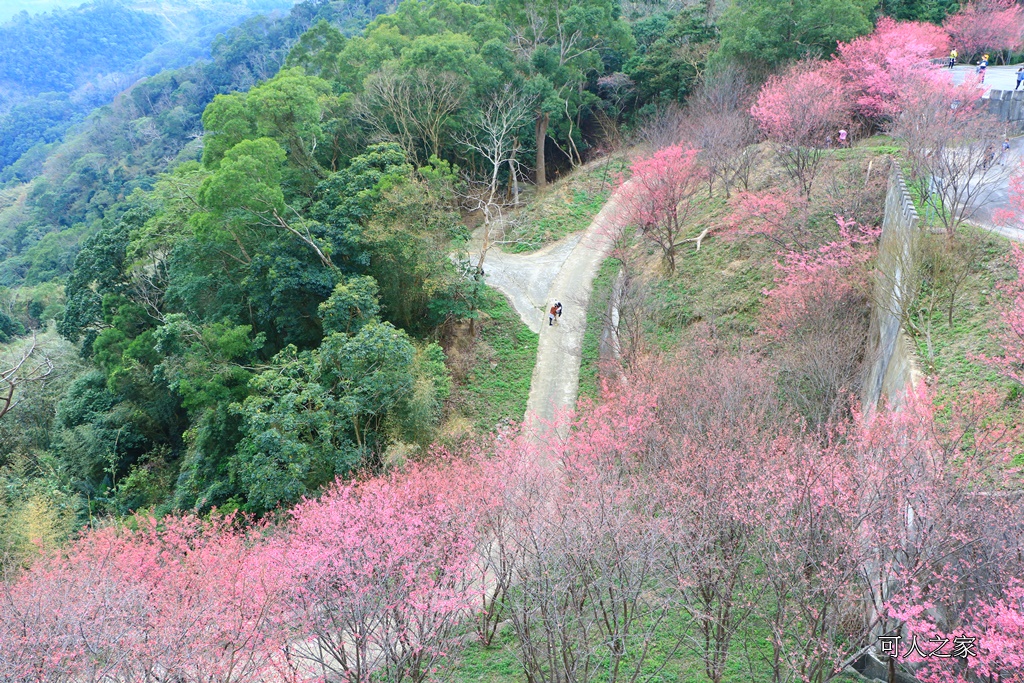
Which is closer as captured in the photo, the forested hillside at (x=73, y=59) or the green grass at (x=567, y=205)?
the green grass at (x=567, y=205)

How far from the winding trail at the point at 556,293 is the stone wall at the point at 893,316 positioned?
900 centimetres

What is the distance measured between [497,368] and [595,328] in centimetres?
427

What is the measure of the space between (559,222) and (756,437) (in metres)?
21.6

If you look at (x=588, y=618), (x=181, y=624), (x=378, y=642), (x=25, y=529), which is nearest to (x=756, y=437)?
(x=588, y=618)

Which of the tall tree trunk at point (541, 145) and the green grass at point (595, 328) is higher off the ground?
the tall tree trunk at point (541, 145)

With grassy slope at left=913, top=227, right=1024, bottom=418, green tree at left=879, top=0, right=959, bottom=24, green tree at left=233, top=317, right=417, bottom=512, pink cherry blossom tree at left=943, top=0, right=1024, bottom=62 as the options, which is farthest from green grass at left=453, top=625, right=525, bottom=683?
green tree at left=879, top=0, right=959, bottom=24

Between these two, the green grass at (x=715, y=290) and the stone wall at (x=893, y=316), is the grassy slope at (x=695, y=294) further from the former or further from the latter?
the stone wall at (x=893, y=316)

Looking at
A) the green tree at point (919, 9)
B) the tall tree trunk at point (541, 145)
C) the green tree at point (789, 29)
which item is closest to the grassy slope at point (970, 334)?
the green tree at point (789, 29)

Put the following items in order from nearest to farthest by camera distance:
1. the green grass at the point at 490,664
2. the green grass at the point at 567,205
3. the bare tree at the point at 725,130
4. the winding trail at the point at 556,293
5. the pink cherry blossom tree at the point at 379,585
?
1. the pink cherry blossom tree at the point at 379,585
2. the green grass at the point at 490,664
3. the winding trail at the point at 556,293
4. the bare tree at the point at 725,130
5. the green grass at the point at 567,205

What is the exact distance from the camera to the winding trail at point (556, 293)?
24641 mm

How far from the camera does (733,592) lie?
12.6m

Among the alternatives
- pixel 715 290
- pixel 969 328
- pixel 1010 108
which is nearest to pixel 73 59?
pixel 715 290

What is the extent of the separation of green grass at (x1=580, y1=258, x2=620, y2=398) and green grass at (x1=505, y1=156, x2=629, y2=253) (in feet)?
12.9

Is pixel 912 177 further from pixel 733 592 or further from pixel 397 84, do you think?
pixel 397 84
